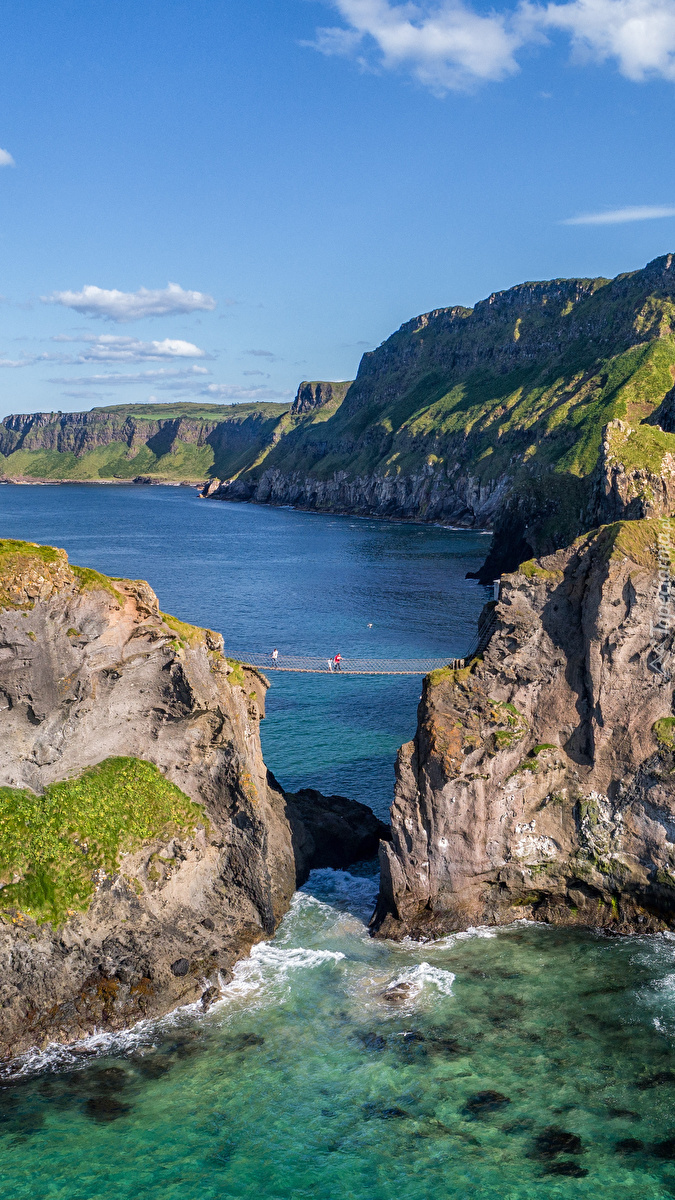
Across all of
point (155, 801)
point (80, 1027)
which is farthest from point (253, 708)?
point (80, 1027)

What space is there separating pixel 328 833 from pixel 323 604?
203 ft

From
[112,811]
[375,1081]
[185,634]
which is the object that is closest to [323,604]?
[185,634]

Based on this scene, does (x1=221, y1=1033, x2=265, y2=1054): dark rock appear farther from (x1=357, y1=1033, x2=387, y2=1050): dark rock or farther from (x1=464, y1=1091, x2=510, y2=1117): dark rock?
(x1=464, y1=1091, x2=510, y2=1117): dark rock

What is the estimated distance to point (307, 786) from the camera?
45281 millimetres

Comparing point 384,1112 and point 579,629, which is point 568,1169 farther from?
point 579,629

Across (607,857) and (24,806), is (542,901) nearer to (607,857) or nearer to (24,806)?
(607,857)

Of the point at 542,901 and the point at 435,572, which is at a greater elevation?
the point at 435,572

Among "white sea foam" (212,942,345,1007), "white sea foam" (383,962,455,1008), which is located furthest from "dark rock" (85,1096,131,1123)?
"white sea foam" (383,962,455,1008)

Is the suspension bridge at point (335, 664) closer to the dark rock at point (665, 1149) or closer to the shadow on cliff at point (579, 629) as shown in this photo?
the shadow on cliff at point (579, 629)

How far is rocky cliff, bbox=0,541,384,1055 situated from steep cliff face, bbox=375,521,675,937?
606 centimetres

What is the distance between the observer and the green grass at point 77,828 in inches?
1037

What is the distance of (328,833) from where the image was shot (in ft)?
124

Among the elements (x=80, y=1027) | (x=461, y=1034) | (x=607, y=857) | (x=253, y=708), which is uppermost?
(x=253, y=708)

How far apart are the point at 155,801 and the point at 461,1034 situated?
12020mm
